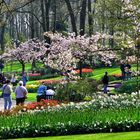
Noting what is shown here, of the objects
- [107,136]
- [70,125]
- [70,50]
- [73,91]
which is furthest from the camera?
[73,91]

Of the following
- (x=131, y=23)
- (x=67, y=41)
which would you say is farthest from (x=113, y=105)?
(x=67, y=41)

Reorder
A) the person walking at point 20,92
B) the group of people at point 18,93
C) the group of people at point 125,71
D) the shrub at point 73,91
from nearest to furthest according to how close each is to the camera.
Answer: the person walking at point 20,92
the group of people at point 18,93
the shrub at point 73,91
the group of people at point 125,71

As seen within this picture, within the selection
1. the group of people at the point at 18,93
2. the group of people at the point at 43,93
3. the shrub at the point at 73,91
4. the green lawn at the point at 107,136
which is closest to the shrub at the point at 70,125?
the green lawn at the point at 107,136

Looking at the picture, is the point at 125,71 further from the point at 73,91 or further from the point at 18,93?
the point at 18,93

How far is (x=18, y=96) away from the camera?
82.0 feet

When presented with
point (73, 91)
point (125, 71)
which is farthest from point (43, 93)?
point (125, 71)

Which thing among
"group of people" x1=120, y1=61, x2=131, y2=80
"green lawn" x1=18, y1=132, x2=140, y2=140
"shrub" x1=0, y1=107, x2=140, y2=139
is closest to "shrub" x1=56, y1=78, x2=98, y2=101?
"group of people" x1=120, y1=61, x2=131, y2=80

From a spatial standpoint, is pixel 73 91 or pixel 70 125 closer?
pixel 70 125

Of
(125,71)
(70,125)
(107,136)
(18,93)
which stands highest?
(125,71)

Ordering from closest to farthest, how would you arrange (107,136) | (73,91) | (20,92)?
(107,136)
(20,92)
(73,91)

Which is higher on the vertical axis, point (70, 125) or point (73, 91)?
point (73, 91)

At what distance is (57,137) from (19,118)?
246 centimetres

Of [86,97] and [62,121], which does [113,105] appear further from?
[86,97]

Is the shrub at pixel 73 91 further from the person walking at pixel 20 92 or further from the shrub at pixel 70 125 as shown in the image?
the shrub at pixel 70 125
